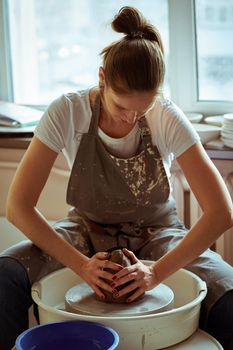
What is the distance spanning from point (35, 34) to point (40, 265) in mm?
1165

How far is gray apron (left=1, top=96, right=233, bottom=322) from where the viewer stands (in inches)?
64.8

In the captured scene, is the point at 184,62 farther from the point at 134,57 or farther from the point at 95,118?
the point at 134,57

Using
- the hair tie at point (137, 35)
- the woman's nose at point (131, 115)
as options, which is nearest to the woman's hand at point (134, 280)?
the woman's nose at point (131, 115)

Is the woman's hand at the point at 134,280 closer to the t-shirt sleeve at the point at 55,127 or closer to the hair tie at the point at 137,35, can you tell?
the t-shirt sleeve at the point at 55,127

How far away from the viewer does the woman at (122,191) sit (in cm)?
145

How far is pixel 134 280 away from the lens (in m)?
1.44

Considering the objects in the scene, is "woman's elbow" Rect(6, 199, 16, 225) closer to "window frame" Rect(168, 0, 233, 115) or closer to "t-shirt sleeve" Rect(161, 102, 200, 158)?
"t-shirt sleeve" Rect(161, 102, 200, 158)

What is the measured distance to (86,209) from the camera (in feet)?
5.57

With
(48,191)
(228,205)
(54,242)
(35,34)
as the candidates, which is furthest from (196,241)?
(35,34)

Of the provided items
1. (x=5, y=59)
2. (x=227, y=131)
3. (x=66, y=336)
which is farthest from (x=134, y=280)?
(x=5, y=59)

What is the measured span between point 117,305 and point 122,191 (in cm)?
33

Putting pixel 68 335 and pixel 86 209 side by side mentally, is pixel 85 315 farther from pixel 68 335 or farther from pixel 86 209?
pixel 86 209

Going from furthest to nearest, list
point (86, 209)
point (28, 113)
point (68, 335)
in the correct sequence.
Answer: point (28, 113) < point (86, 209) < point (68, 335)

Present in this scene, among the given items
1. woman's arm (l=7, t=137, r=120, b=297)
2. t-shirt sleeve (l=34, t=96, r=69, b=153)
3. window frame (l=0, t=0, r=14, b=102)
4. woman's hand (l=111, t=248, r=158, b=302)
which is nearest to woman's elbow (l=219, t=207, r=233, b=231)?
woman's hand (l=111, t=248, r=158, b=302)
